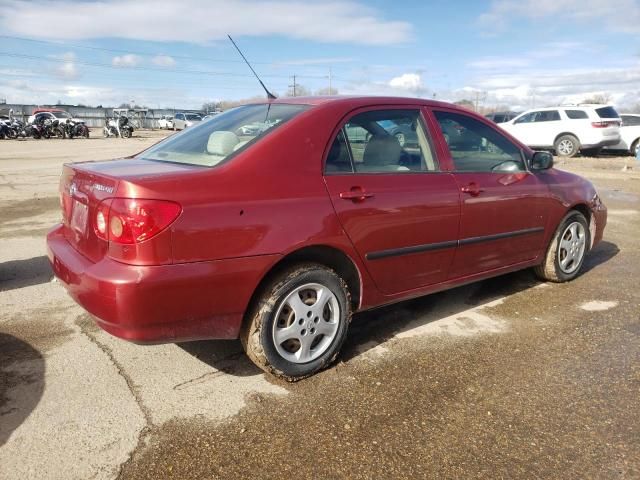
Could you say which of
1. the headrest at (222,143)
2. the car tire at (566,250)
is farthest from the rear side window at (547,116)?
the headrest at (222,143)

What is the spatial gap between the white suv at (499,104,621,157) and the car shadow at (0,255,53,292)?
15442 millimetres

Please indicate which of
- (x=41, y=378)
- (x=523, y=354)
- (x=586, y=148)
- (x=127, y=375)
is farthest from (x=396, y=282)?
(x=586, y=148)

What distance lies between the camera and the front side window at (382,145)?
3235 millimetres

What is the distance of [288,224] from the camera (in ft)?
9.36

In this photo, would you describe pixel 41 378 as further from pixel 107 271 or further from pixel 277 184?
pixel 277 184

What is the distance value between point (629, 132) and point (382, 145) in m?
19.3

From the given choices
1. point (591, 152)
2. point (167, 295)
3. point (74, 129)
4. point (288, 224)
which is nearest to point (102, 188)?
point (167, 295)

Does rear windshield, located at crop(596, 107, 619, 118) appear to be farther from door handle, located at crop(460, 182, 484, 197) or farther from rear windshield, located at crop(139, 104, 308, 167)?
rear windshield, located at crop(139, 104, 308, 167)

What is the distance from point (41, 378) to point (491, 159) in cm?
345

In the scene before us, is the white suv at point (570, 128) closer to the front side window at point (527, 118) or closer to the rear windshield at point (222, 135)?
the front side window at point (527, 118)

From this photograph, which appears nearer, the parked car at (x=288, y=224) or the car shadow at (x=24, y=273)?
the parked car at (x=288, y=224)

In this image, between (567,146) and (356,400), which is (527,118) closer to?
(567,146)

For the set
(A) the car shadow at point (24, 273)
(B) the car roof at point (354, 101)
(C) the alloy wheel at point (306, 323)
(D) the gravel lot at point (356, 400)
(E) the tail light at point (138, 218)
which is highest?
(B) the car roof at point (354, 101)

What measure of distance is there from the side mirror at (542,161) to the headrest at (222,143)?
2568 mm
